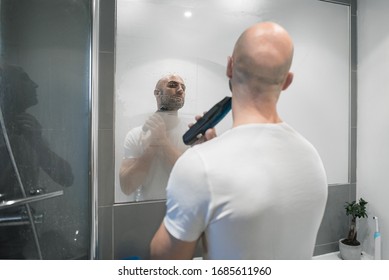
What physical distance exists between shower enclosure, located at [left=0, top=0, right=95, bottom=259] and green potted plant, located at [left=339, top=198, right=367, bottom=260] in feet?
2.83

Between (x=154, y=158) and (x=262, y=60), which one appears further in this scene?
(x=154, y=158)

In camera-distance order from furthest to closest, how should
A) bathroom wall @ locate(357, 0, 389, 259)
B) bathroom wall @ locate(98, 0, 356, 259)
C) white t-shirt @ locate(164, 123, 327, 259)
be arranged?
bathroom wall @ locate(357, 0, 389, 259)
bathroom wall @ locate(98, 0, 356, 259)
white t-shirt @ locate(164, 123, 327, 259)

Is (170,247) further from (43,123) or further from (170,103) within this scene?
(43,123)

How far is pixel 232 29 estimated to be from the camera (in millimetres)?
687

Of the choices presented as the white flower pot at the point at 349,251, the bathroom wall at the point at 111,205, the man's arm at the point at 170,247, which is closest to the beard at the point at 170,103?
the bathroom wall at the point at 111,205

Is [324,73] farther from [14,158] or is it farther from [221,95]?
[14,158]

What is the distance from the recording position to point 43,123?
72 centimetres

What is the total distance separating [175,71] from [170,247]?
19.9 inches

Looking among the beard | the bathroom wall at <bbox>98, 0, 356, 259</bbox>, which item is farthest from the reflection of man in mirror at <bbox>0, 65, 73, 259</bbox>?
the beard

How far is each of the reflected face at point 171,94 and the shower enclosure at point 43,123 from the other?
218 millimetres

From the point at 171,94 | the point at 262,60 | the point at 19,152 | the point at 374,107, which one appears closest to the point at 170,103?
the point at 171,94

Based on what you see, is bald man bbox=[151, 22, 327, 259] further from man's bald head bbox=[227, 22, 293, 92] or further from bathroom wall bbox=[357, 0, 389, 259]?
bathroom wall bbox=[357, 0, 389, 259]

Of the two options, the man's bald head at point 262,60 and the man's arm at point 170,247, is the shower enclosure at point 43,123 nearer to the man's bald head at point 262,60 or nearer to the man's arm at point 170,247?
the man's arm at point 170,247

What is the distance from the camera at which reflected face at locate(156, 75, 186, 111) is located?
2.38 ft
